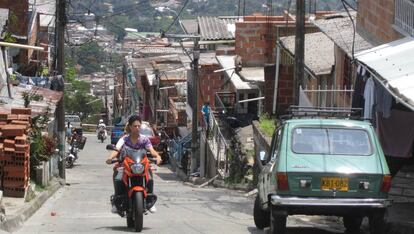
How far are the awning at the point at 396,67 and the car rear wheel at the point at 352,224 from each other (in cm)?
229

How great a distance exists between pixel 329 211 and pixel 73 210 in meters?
7.58

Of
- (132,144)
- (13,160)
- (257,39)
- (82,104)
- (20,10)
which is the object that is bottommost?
(82,104)

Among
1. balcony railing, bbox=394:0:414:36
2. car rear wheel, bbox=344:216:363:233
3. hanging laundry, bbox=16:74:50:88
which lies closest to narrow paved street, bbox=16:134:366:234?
car rear wheel, bbox=344:216:363:233

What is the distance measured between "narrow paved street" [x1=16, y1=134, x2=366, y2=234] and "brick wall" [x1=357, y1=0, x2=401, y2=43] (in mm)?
4991

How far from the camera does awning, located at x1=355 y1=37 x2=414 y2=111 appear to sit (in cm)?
1292

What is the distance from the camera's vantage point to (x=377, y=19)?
73.9ft

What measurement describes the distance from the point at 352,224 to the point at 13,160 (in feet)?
25.2

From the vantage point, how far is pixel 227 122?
129ft

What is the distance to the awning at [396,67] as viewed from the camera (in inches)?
509

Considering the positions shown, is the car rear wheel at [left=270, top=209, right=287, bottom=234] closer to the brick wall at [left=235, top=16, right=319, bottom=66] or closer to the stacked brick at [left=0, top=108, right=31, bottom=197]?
the stacked brick at [left=0, top=108, right=31, bottom=197]

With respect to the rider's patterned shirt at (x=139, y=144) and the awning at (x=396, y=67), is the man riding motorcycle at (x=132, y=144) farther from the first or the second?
the awning at (x=396, y=67)

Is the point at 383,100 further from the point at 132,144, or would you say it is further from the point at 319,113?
the point at 132,144

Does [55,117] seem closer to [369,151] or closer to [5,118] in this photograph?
[5,118]

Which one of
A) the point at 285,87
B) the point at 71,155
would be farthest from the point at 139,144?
the point at 71,155
